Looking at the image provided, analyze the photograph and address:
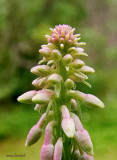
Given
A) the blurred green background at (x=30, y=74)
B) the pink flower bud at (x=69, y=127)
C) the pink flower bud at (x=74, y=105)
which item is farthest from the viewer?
the blurred green background at (x=30, y=74)

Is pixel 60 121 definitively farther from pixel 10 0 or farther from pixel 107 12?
pixel 107 12

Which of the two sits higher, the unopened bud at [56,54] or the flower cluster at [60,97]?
Result: the unopened bud at [56,54]

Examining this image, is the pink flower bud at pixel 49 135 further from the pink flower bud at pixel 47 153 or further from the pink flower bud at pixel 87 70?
the pink flower bud at pixel 87 70

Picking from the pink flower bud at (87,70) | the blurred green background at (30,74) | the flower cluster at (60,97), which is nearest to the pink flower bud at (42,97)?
the flower cluster at (60,97)

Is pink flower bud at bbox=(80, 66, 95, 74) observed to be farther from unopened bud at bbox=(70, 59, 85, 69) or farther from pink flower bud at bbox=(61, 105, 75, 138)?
pink flower bud at bbox=(61, 105, 75, 138)

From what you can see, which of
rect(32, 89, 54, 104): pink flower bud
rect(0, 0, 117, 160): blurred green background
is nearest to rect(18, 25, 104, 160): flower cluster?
rect(32, 89, 54, 104): pink flower bud

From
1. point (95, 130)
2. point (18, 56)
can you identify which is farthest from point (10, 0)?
point (95, 130)
